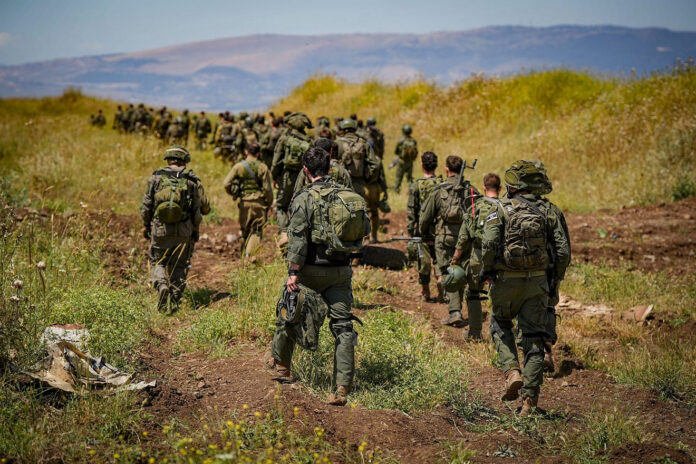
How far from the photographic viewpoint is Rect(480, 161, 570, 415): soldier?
4418 millimetres

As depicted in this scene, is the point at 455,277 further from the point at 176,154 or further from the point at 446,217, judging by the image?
the point at 176,154

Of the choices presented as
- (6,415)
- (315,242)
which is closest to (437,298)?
(315,242)

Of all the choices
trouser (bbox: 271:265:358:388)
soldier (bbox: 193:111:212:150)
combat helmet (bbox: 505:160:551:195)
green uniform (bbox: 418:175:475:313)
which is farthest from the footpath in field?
soldier (bbox: 193:111:212:150)

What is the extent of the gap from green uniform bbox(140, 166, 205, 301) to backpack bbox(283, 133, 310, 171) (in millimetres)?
2042

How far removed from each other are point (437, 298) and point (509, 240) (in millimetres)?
3642

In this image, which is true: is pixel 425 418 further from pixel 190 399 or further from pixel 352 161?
pixel 352 161

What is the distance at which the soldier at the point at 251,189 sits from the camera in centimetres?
836

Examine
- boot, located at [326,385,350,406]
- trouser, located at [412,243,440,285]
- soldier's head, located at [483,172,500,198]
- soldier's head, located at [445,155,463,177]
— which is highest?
soldier's head, located at [445,155,463,177]

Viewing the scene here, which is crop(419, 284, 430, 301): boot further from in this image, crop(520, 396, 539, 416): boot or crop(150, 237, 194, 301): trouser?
crop(520, 396, 539, 416): boot

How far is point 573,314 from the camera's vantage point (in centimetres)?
733

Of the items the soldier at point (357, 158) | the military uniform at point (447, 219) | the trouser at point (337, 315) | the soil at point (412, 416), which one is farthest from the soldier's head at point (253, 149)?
the trouser at point (337, 315)

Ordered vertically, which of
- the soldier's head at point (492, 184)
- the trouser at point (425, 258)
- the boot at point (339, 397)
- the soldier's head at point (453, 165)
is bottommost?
the boot at point (339, 397)

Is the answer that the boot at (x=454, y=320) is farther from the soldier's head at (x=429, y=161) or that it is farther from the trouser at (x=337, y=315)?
the trouser at (x=337, y=315)

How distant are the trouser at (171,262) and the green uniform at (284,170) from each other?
2.03 m
